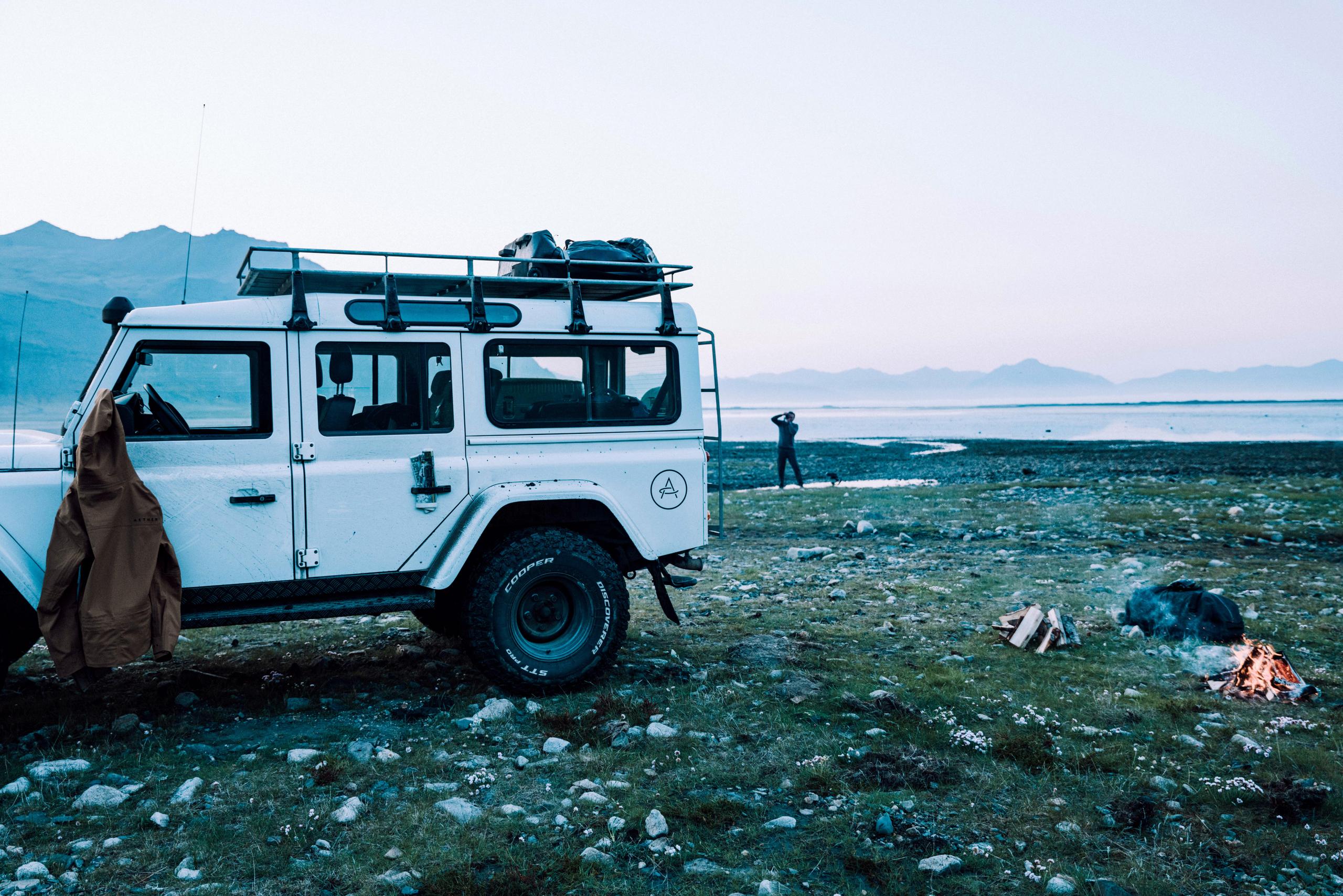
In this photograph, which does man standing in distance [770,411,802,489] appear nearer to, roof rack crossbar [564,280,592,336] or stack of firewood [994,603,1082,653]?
stack of firewood [994,603,1082,653]

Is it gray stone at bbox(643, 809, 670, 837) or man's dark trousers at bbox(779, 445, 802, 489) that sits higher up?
man's dark trousers at bbox(779, 445, 802, 489)

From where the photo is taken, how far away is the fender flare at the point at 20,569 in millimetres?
4965

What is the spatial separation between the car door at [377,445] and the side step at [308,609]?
0.69 feet

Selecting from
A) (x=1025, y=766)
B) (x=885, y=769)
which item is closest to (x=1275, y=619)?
(x=1025, y=766)

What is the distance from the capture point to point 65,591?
4895mm

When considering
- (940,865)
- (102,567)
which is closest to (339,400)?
(102,567)

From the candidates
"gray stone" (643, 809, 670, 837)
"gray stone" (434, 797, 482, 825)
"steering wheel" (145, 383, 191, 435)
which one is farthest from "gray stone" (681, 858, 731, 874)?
"steering wheel" (145, 383, 191, 435)

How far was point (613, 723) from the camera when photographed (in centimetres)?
562

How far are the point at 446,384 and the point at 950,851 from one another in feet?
14.5

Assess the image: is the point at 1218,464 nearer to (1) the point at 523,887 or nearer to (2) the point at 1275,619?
(2) the point at 1275,619

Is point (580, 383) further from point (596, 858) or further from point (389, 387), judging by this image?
point (596, 858)

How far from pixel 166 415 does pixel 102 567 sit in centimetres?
108

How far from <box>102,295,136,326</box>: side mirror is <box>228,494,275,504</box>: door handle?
1307mm

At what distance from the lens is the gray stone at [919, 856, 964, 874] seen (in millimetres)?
3875
